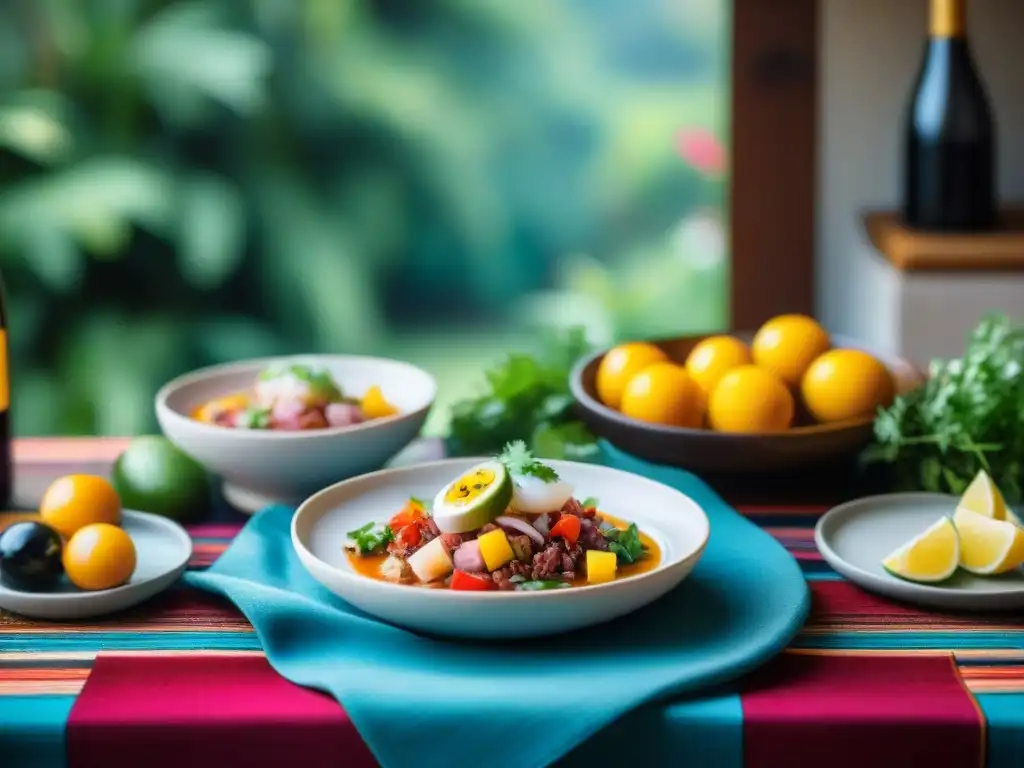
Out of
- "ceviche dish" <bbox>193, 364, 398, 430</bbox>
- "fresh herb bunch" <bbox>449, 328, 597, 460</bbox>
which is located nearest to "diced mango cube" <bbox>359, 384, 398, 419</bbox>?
"ceviche dish" <bbox>193, 364, 398, 430</bbox>

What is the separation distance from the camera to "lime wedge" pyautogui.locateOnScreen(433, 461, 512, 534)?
1135mm

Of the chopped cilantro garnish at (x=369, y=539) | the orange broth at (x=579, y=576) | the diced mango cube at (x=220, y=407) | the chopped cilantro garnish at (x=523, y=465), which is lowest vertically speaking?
A: the orange broth at (x=579, y=576)

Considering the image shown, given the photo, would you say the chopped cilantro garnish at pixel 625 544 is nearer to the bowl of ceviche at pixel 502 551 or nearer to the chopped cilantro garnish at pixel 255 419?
the bowl of ceviche at pixel 502 551

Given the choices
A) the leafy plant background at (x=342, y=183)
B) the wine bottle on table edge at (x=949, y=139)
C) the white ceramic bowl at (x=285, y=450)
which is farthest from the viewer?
the leafy plant background at (x=342, y=183)

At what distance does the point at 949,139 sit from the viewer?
2.29 metres

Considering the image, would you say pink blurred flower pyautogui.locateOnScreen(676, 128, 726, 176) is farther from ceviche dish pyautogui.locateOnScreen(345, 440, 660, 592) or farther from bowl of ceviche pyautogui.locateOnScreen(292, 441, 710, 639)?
ceviche dish pyautogui.locateOnScreen(345, 440, 660, 592)

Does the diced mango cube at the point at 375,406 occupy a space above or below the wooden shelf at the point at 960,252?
above

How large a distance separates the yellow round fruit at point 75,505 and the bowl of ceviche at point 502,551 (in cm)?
21

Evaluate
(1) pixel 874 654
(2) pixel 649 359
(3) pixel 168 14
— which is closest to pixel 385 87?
(3) pixel 168 14

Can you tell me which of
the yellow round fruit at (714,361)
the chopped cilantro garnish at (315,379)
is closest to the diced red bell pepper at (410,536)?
the chopped cilantro garnish at (315,379)

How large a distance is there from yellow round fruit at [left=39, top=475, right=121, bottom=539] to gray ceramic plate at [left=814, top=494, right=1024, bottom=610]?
2.15ft

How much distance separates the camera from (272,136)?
342cm

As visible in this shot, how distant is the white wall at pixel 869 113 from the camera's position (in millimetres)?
2629

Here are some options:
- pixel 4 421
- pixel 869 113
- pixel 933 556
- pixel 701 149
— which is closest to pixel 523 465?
pixel 933 556
